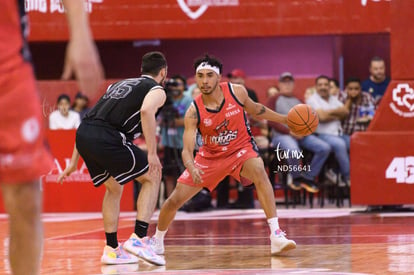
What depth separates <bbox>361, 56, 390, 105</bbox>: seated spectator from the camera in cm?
1559

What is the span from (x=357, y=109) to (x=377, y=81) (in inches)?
31.1

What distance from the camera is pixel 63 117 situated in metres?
15.9

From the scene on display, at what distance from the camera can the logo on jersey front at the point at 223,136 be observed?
961 cm

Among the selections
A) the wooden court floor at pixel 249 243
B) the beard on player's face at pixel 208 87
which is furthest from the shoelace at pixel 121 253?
the beard on player's face at pixel 208 87

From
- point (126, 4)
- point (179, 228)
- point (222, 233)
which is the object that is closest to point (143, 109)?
point (222, 233)

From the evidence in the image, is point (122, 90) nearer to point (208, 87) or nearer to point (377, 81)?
point (208, 87)

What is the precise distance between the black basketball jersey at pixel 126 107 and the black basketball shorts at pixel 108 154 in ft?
0.23

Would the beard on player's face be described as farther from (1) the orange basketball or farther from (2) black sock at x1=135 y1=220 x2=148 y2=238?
(2) black sock at x1=135 y1=220 x2=148 y2=238

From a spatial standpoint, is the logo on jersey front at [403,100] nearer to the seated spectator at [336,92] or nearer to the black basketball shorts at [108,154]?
the seated spectator at [336,92]

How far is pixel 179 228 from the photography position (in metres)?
12.2

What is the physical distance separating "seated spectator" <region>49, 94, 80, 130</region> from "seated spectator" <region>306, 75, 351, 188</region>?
3899mm

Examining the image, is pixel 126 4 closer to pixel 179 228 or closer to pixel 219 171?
pixel 179 228

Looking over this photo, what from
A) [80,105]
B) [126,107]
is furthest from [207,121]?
[80,105]

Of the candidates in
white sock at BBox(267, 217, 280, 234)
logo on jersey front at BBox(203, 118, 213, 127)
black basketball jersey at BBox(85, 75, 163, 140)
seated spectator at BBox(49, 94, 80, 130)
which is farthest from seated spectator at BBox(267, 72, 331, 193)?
black basketball jersey at BBox(85, 75, 163, 140)
